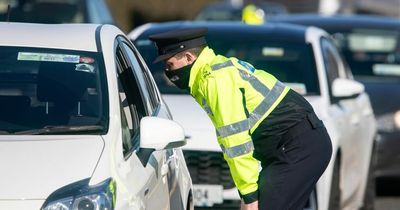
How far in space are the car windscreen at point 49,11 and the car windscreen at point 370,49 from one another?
3082mm

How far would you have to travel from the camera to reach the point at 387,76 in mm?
14492

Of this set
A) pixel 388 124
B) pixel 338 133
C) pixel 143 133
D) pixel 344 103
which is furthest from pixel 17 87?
pixel 388 124

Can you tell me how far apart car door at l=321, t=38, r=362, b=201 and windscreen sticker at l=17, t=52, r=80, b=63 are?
4342 mm

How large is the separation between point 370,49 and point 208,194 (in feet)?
20.4

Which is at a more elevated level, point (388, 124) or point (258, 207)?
point (258, 207)

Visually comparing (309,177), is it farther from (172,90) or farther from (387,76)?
(387,76)

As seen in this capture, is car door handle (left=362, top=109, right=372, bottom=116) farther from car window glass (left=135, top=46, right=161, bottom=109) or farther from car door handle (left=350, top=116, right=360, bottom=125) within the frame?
car window glass (left=135, top=46, right=161, bottom=109)

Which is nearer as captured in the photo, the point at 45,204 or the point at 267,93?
the point at 45,204

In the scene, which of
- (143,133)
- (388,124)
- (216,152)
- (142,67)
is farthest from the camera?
(388,124)

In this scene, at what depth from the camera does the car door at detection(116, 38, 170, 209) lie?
558 cm

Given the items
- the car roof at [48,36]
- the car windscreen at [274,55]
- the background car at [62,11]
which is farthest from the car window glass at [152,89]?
the background car at [62,11]

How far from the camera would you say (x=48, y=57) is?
6.36 metres

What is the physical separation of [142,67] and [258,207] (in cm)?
134

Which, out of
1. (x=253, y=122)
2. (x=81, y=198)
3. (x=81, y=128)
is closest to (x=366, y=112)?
(x=253, y=122)
